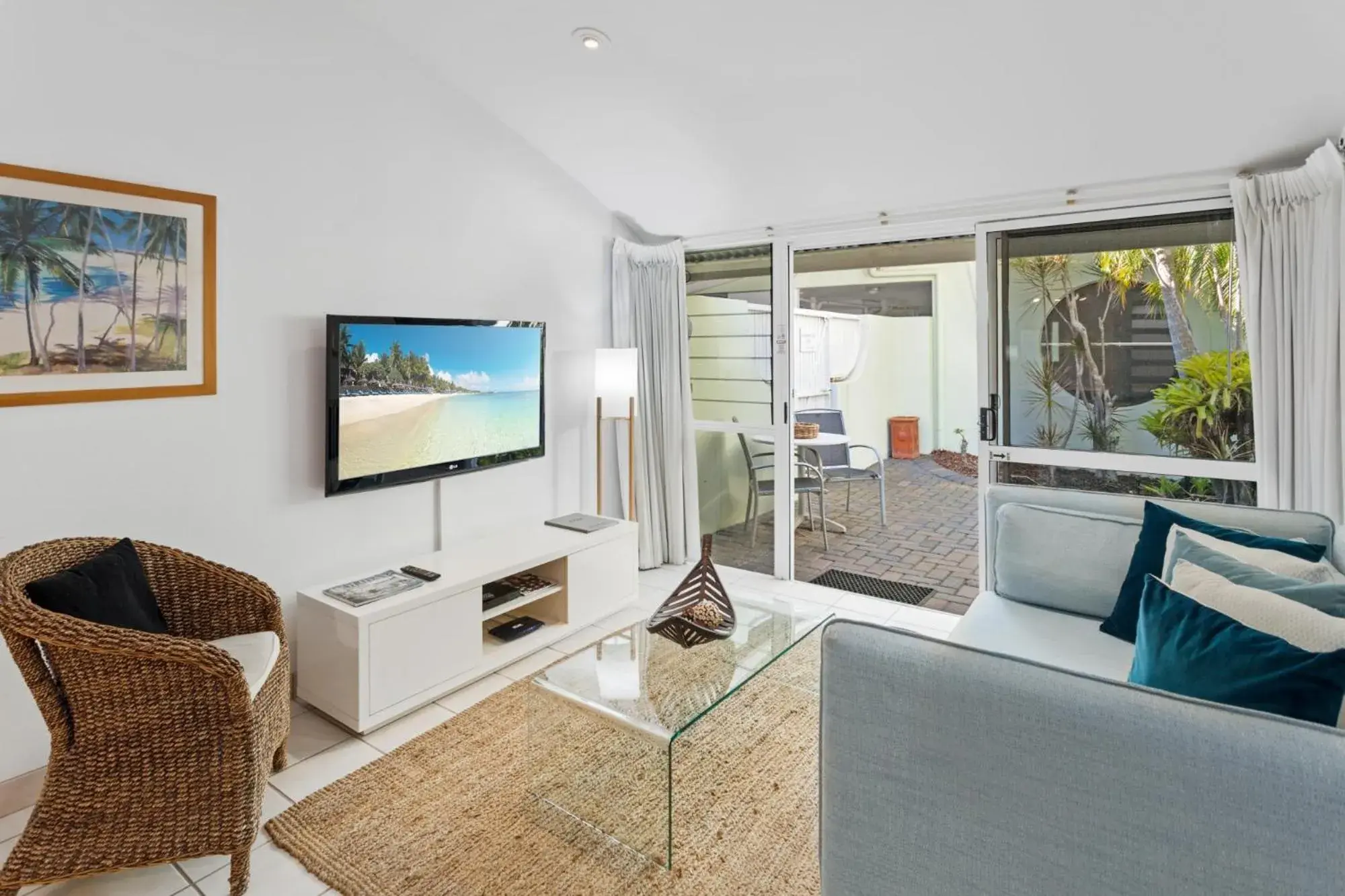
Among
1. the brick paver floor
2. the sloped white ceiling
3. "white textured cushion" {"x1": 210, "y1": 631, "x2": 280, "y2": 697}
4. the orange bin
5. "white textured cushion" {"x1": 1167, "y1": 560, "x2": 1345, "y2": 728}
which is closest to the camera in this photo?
"white textured cushion" {"x1": 1167, "y1": 560, "x2": 1345, "y2": 728}

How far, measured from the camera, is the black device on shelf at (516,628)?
315cm

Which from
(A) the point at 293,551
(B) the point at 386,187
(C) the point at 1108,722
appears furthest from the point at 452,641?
(C) the point at 1108,722

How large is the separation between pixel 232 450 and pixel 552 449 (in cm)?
168

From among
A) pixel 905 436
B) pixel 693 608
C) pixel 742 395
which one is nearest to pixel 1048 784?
pixel 693 608

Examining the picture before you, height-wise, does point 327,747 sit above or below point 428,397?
below

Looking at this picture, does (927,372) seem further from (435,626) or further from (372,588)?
(372,588)

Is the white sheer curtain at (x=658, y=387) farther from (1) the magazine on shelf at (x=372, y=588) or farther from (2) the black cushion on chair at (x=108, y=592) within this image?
(2) the black cushion on chair at (x=108, y=592)

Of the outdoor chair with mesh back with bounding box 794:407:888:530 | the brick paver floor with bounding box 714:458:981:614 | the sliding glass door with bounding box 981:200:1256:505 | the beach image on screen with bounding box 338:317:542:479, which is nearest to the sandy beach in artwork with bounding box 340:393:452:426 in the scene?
the beach image on screen with bounding box 338:317:542:479

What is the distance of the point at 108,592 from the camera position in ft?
6.14

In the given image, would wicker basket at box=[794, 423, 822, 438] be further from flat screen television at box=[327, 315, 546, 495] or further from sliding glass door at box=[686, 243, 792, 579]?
A: flat screen television at box=[327, 315, 546, 495]

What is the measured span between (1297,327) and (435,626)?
11.1 ft

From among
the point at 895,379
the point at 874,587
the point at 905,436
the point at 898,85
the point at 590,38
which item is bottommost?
the point at 874,587

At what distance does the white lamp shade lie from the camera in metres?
3.97

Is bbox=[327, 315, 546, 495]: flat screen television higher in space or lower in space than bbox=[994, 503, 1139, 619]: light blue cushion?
higher
